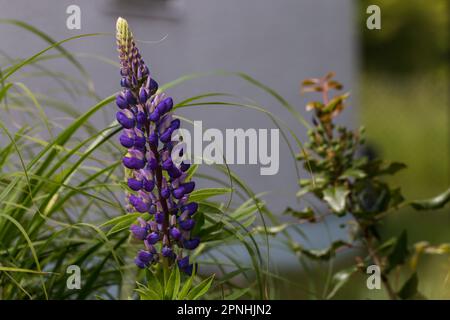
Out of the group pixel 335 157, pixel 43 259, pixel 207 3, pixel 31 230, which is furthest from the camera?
pixel 207 3

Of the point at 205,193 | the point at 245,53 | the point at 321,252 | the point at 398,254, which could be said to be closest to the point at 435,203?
the point at 398,254

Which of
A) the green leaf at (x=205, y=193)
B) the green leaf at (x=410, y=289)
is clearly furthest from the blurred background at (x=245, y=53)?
the green leaf at (x=205, y=193)

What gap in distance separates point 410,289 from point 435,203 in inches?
7.8

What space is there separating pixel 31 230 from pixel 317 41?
605 centimetres

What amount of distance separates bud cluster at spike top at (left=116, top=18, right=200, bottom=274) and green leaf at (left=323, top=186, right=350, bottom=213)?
56 cm

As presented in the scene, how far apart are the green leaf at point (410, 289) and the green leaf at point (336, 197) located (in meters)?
0.23

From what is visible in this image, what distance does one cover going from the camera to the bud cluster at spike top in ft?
4.15

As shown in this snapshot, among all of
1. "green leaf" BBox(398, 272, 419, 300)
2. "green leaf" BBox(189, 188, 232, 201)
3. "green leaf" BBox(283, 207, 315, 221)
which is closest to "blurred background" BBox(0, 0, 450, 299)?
Answer: "green leaf" BBox(398, 272, 419, 300)

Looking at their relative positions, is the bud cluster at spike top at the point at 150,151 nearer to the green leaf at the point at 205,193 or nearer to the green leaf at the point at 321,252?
the green leaf at the point at 205,193

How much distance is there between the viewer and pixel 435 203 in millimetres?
1892

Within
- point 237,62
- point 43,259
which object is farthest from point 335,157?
point 237,62
